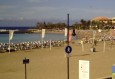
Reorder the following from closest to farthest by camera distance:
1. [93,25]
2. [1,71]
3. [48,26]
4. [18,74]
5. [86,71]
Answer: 1. [86,71]
2. [18,74]
3. [1,71]
4. [93,25]
5. [48,26]

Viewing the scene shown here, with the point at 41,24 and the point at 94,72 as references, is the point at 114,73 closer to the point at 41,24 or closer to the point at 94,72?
the point at 94,72

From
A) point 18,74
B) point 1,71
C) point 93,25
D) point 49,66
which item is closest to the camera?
point 18,74

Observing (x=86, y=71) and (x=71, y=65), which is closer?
(x=86, y=71)

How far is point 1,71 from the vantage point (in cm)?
1719

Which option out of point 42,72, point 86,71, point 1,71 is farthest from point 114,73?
point 1,71

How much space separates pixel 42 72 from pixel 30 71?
28.5 inches

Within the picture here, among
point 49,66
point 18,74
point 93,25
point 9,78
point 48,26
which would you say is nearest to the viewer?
point 9,78

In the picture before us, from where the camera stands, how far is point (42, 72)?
1639 cm

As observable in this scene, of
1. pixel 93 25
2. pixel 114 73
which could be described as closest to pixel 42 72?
pixel 114 73

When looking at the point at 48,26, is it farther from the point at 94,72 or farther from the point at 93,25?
the point at 94,72

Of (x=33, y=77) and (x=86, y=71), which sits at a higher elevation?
(x=86, y=71)

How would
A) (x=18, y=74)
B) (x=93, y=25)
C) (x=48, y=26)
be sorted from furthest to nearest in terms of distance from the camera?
(x=48, y=26), (x=93, y=25), (x=18, y=74)

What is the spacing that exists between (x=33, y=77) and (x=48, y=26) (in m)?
141

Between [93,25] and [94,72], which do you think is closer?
[94,72]
